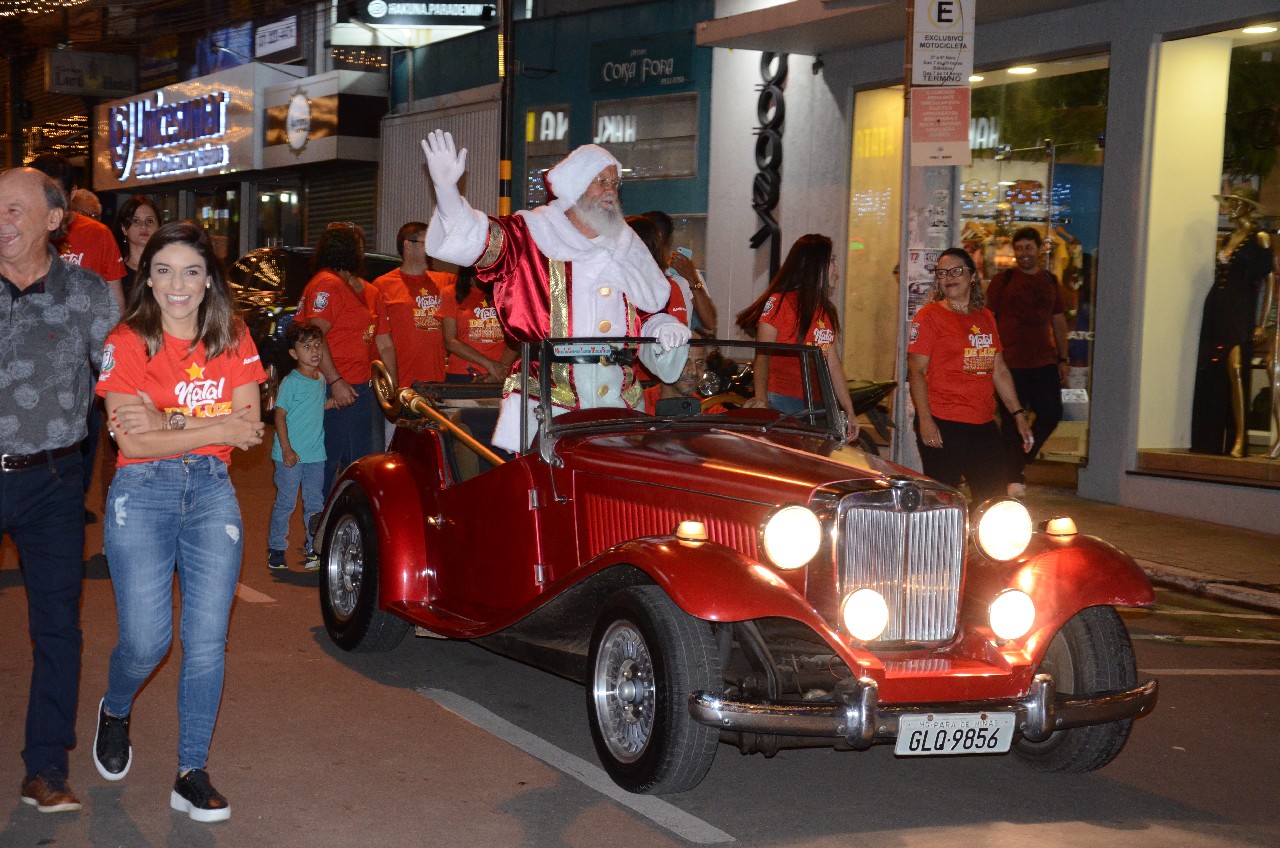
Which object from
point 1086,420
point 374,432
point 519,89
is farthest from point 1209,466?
point 519,89

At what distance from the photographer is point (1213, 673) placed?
7254 millimetres

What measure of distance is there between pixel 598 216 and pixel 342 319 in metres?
3.20

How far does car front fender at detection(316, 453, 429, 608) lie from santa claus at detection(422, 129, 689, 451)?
0.68 metres

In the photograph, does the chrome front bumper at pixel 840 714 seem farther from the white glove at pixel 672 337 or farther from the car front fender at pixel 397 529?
the car front fender at pixel 397 529

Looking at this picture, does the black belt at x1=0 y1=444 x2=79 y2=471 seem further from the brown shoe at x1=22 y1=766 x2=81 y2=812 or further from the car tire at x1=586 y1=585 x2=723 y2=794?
the car tire at x1=586 y1=585 x2=723 y2=794

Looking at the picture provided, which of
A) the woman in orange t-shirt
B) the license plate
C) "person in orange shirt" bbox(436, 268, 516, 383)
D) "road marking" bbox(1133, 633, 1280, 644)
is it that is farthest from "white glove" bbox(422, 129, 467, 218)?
"road marking" bbox(1133, 633, 1280, 644)

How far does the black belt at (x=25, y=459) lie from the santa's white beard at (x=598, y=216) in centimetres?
280

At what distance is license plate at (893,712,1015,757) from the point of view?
464 centimetres

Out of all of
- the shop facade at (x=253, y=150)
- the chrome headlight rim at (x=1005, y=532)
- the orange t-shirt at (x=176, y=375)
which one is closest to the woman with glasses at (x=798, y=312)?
the chrome headlight rim at (x=1005, y=532)

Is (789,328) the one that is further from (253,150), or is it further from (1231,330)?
(253,150)

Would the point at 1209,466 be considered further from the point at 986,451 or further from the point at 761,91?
the point at 761,91

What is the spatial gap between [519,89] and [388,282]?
437 inches

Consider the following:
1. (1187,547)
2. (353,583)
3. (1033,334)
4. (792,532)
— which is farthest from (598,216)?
(1033,334)

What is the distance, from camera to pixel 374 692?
6340 mm
